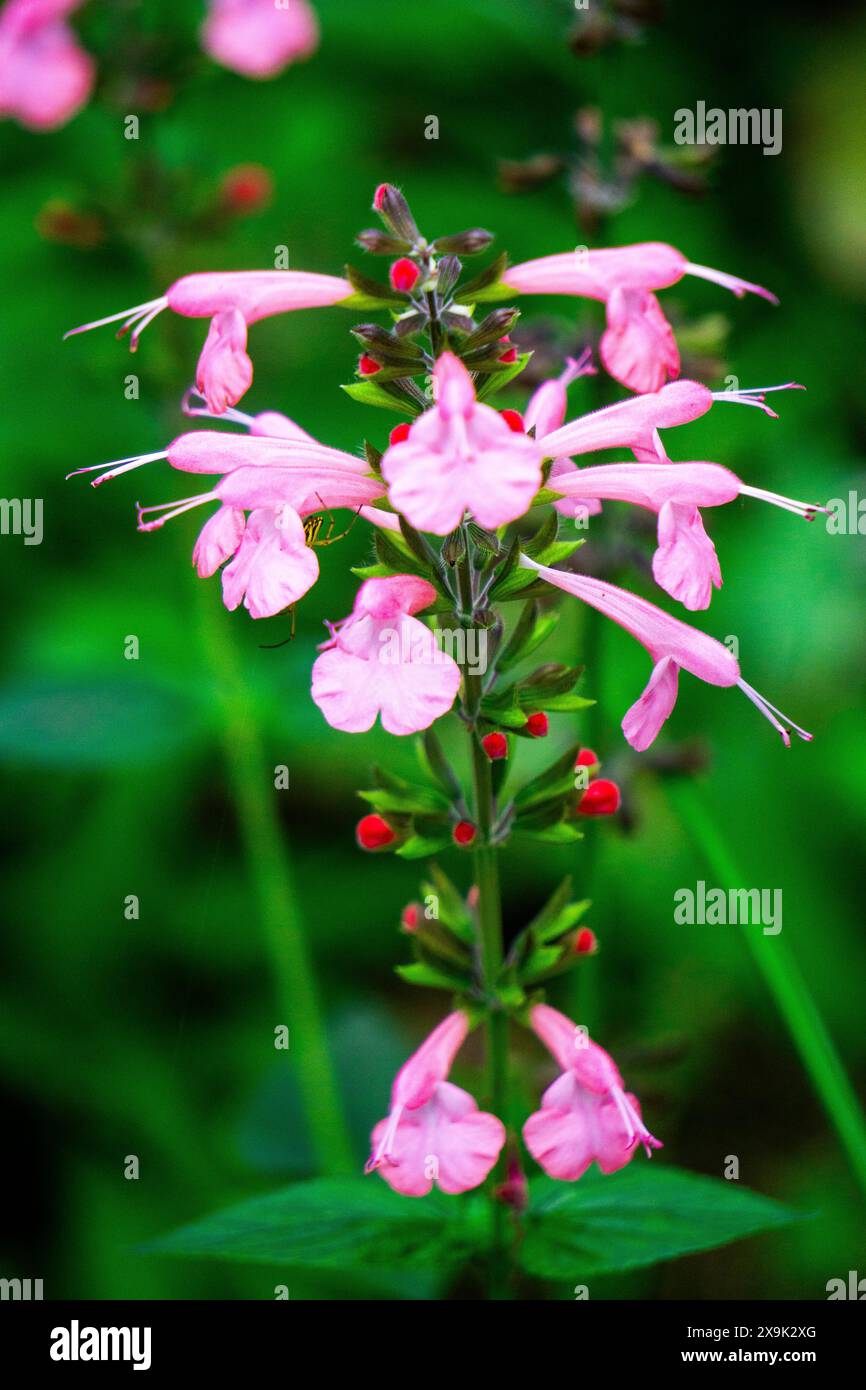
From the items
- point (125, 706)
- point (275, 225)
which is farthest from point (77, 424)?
point (275, 225)

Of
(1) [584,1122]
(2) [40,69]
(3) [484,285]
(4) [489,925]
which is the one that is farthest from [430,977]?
(2) [40,69]

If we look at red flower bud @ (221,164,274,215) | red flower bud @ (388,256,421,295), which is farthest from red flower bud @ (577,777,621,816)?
red flower bud @ (221,164,274,215)

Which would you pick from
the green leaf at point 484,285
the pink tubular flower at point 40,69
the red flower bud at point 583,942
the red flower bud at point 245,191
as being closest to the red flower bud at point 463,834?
the red flower bud at point 583,942

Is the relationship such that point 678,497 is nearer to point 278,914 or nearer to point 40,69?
point 278,914

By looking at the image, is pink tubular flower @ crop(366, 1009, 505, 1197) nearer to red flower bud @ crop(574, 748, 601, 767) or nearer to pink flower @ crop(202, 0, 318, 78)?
red flower bud @ crop(574, 748, 601, 767)

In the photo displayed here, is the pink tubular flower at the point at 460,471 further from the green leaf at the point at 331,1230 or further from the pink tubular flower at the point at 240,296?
the green leaf at the point at 331,1230

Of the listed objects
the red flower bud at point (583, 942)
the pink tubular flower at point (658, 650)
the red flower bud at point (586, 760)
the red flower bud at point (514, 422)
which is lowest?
the red flower bud at point (583, 942)

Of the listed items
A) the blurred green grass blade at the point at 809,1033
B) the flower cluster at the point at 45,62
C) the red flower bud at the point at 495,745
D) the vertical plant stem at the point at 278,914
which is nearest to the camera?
the red flower bud at the point at 495,745
